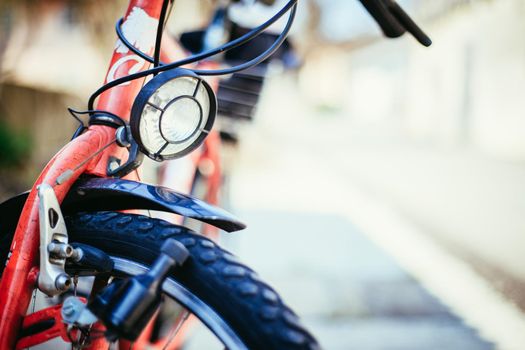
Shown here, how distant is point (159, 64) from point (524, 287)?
7.87 ft

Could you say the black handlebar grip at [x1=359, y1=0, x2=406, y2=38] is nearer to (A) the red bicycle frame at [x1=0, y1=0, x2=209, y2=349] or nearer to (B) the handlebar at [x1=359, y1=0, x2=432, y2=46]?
(B) the handlebar at [x1=359, y1=0, x2=432, y2=46]

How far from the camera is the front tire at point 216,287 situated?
2.30 ft

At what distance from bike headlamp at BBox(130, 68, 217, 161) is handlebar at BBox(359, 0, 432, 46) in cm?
47

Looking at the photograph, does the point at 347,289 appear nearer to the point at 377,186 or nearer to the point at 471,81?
the point at 377,186

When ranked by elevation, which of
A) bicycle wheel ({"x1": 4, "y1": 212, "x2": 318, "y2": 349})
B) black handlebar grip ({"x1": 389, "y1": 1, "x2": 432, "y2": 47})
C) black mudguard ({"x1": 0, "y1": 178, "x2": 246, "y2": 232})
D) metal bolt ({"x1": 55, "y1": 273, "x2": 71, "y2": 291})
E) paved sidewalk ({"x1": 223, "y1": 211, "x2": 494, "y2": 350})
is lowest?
paved sidewalk ({"x1": 223, "y1": 211, "x2": 494, "y2": 350})

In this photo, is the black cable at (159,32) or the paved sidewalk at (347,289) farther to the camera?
the paved sidewalk at (347,289)

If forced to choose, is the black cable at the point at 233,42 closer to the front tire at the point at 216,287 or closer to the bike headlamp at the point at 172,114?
the bike headlamp at the point at 172,114

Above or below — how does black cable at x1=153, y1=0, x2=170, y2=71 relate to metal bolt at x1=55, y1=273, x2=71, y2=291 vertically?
above

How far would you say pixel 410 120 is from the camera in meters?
15.3

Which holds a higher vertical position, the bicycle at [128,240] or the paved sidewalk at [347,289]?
the bicycle at [128,240]

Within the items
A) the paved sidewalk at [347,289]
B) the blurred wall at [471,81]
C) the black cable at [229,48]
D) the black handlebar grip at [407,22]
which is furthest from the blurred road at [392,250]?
the blurred wall at [471,81]

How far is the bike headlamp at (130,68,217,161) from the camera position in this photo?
32.3 inches

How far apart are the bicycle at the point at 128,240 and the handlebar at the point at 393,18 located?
27cm

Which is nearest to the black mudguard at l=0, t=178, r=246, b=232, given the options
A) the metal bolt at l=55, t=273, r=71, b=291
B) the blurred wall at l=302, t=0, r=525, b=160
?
the metal bolt at l=55, t=273, r=71, b=291
